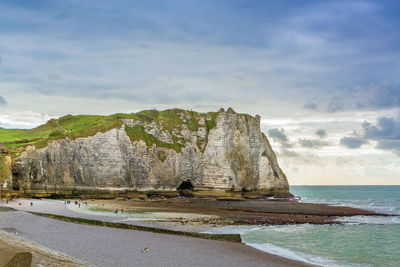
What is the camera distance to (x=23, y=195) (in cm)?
6550

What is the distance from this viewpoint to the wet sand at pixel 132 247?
20.8 meters

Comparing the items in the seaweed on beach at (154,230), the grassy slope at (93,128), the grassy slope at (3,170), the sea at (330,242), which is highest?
the grassy slope at (93,128)

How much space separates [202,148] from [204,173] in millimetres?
8744

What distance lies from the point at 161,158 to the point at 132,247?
70486 millimetres

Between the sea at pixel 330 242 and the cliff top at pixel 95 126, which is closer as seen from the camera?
the sea at pixel 330 242

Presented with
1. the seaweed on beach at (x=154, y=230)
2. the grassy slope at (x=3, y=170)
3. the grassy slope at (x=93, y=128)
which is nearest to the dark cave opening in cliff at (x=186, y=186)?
the grassy slope at (x=93, y=128)

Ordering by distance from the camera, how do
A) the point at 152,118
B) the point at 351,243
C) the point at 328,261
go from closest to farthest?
the point at 328,261
the point at 351,243
the point at 152,118

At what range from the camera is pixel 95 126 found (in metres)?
88.9

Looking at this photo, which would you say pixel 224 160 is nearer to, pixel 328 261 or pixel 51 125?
pixel 51 125

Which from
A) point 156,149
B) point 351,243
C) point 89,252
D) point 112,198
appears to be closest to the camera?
point 89,252

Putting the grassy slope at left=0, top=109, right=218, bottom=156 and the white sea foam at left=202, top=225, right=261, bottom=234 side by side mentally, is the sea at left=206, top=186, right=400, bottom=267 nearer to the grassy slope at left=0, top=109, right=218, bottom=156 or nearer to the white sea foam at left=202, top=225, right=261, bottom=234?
the white sea foam at left=202, top=225, right=261, bottom=234

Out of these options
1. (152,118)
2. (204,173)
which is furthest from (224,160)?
(152,118)

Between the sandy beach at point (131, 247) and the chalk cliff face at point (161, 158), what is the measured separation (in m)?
43.9

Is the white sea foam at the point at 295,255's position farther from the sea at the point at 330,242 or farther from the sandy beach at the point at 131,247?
the sandy beach at the point at 131,247
